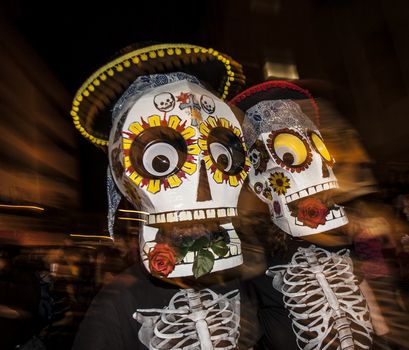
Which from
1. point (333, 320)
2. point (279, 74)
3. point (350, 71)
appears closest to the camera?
point (333, 320)

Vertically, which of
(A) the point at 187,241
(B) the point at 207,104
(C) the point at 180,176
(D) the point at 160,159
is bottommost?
(A) the point at 187,241

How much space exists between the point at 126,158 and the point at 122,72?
1.59 feet

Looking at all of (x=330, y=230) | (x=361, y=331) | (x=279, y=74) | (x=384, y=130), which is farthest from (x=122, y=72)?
(x=384, y=130)

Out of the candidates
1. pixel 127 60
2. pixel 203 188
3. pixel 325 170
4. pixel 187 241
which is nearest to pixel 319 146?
pixel 325 170

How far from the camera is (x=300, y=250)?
7.22ft

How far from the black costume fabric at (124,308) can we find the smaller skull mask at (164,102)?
2.53 ft

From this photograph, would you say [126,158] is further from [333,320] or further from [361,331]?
[361,331]

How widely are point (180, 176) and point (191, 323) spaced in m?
0.65

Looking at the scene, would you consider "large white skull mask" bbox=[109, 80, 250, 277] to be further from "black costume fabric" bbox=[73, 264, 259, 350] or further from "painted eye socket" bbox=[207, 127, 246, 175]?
"black costume fabric" bbox=[73, 264, 259, 350]

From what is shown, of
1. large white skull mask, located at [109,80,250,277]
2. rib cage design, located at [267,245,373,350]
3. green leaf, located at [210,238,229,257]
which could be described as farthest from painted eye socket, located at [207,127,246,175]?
rib cage design, located at [267,245,373,350]

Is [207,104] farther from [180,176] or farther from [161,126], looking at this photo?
[180,176]

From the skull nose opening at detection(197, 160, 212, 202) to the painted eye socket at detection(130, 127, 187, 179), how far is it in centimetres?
10

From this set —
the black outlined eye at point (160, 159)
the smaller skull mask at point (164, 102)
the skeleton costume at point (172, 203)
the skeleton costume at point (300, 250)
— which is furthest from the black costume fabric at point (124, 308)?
the smaller skull mask at point (164, 102)

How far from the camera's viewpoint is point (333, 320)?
1922 mm
